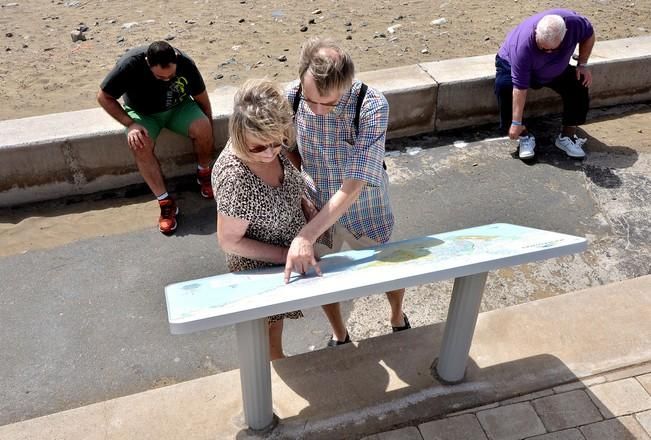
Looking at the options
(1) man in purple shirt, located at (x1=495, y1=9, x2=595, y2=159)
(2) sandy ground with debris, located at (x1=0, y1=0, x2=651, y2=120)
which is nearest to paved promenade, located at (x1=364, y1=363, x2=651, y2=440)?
(1) man in purple shirt, located at (x1=495, y1=9, x2=595, y2=159)

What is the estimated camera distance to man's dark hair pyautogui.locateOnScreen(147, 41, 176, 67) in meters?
4.00

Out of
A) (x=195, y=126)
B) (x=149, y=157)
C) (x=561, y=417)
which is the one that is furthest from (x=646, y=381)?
(x=149, y=157)

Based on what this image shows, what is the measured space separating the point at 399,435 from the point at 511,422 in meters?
0.49

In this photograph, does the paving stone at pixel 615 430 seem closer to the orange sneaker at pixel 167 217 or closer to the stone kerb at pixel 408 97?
the orange sneaker at pixel 167 217

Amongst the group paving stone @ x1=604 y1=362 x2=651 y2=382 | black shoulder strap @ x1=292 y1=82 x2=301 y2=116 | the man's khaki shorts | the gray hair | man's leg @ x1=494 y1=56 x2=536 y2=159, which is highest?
black shoulder strap @ x1=292 y1=82 x2=301 y2=116

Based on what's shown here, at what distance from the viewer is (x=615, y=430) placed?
8.42 ft

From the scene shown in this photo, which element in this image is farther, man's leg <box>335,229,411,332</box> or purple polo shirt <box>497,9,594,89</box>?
purple polo shirt <box>497,9,594,89</box>

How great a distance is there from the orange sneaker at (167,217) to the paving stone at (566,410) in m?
2.63

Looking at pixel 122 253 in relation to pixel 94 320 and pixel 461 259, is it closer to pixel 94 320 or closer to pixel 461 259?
pixel 94 320

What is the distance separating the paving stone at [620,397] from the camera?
2.66 metres

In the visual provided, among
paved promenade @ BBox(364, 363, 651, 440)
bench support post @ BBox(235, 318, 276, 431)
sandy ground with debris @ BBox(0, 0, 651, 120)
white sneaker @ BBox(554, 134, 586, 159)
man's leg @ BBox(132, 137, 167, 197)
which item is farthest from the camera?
sandy ground with debris @ BBox(0, 0, 651, 120)

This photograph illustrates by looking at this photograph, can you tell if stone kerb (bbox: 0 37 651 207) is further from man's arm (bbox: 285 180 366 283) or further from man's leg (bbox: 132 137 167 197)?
man's arm (bbox: 285 180 366 283)

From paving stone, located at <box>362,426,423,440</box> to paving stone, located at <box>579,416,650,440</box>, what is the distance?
0.71 m

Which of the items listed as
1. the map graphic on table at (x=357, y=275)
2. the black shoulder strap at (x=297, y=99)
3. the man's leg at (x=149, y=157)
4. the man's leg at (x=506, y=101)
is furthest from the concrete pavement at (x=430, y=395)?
the man's leg at (x=506, y=101)
